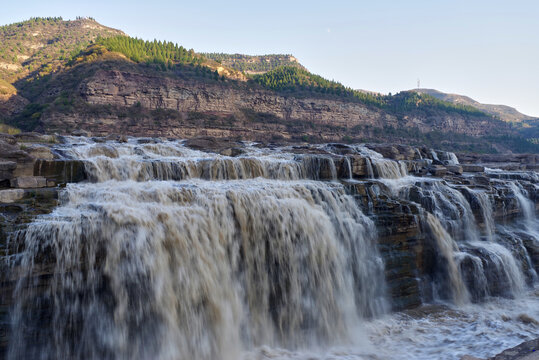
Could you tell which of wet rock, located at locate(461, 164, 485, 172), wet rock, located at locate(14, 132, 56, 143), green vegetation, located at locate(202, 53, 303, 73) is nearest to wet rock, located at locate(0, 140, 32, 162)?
wet rock, located at locate(14, 132, 56, 143)

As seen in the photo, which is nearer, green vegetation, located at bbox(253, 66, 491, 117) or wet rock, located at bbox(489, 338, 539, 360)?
wet rock, located at bbox(489, 338, 539, 360)

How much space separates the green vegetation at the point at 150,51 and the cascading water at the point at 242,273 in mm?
52310

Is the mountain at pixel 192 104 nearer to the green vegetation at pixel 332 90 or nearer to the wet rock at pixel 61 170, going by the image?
the green vegetation at pixel 332 90

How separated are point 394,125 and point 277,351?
73333 mm

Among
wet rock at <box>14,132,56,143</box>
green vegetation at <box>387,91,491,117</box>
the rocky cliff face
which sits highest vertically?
green vegetation at <box>387,91,491,117</box>

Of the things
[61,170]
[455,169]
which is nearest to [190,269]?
[61,170]

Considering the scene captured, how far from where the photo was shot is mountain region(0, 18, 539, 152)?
43719mm

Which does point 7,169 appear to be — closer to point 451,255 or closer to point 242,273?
point 242,273

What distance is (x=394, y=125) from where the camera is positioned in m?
73.4

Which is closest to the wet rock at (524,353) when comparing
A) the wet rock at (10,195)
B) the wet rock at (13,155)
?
the wet rock at (10,195)

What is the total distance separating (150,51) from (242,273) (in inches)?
2738

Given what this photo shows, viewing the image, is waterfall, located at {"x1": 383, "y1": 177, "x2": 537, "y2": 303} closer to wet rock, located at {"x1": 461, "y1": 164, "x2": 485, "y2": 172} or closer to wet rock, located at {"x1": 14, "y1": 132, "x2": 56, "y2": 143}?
wet rock, located at {"x1": 461, "y1": 164, "x2": 485, "y2": 172}

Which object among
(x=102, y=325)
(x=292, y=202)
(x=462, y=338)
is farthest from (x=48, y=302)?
(x=462, y=338)

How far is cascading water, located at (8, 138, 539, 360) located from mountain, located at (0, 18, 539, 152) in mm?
23842
